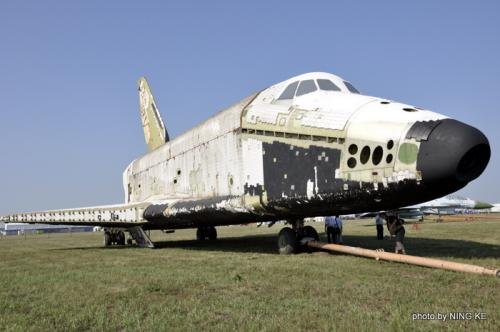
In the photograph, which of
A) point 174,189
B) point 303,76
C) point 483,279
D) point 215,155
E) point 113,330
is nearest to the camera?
point 113,330

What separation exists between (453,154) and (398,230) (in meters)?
3.90

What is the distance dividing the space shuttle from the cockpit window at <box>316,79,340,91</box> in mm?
27

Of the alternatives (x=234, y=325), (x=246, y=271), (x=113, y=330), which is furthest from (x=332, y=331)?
(x=246, y=271)

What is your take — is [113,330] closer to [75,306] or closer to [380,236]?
[75,306]

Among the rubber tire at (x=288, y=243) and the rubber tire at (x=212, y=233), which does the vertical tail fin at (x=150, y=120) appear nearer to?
the rubber tire at (x=212, y=233)

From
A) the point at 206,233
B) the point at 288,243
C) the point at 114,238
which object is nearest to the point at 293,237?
the point at 288,243

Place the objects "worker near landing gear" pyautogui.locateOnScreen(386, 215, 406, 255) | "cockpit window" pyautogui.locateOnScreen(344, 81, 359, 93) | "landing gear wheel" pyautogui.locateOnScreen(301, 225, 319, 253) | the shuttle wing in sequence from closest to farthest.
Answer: "worker near landing gear" pyautogui.locateOnScreen(386, 215, 406, 255), "cockpit window" pyautogui.locateOnScreen(344, 81, 359, 93), "landing gear wheel" pyautogui.locateOnScreen(301, 225, 319, 253), the shuttle wing

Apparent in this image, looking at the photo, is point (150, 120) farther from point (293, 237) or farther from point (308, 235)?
point (293, 237)

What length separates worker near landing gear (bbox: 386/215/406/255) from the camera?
446 inches

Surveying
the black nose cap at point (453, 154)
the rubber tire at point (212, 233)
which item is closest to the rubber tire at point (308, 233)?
the black nose cap at point (453, 154)

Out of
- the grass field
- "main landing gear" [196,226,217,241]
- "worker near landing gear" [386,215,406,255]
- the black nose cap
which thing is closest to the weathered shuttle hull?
the black nose cap

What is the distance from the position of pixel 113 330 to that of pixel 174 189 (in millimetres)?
13387

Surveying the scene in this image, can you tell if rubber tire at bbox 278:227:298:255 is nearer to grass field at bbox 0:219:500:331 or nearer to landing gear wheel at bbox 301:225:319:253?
landing gear wheel at bbox 301:225:319:253

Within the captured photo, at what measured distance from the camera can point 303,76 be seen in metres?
12.6
